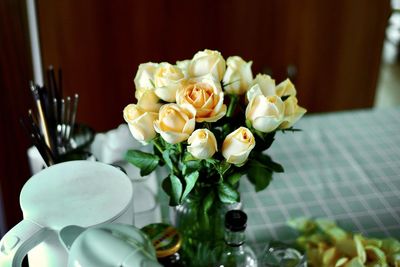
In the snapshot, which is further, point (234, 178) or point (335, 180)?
point (335, 180)

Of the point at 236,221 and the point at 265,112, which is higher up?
the point at 265,112

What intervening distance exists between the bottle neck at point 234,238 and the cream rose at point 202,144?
0.12 m

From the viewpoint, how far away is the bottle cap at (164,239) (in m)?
0.74

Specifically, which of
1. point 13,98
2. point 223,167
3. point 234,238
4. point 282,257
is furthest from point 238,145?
point 13,98

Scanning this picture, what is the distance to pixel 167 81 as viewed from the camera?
2.32 feet

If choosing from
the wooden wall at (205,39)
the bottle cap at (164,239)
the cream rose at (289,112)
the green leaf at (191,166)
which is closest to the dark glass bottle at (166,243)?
the bottle cap at (164,239)

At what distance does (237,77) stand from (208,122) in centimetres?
8

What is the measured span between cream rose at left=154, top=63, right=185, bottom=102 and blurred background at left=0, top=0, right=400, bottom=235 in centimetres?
121

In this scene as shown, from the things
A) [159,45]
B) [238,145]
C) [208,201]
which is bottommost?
[159,45]

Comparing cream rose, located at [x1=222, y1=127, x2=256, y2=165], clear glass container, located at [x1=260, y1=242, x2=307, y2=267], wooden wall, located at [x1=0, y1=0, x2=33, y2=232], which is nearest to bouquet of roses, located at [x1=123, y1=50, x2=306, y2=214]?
cream rose, located at [x1=222, y1=127, x2=256, y2=165]

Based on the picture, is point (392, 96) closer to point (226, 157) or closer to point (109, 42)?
point (109, 42)

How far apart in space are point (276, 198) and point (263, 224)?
0.08 meters

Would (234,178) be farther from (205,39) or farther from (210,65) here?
(205,39)

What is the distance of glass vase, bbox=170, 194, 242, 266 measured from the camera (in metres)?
0.80
